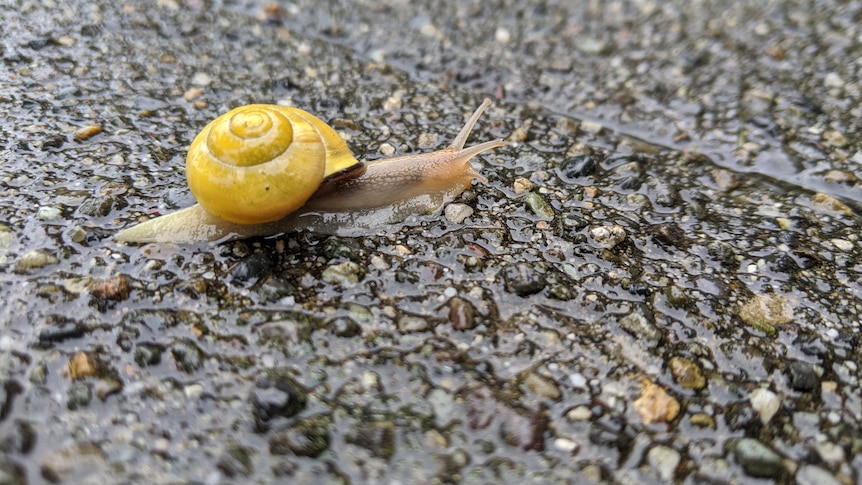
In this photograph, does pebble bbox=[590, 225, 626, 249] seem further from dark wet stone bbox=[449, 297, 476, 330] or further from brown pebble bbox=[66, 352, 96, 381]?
brown pebble bbox=[66, 352, 96, 381]

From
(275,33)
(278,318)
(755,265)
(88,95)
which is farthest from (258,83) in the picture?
(755,265)

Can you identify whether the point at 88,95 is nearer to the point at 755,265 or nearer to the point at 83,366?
the point at 83,366

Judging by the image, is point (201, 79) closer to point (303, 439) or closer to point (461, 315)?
point (461, 315)

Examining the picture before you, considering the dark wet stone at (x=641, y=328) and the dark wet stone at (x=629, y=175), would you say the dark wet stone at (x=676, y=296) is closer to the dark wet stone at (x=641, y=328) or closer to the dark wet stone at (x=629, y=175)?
the dark wet stone at (x=641, y=328)

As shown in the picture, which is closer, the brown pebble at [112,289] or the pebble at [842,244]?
the brown pebble at [112,289]

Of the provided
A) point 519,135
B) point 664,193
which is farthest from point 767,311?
point 519,135

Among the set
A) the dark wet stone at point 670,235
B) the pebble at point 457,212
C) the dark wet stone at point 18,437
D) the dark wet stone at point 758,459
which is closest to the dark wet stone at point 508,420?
the dark wet stone at point 758,459
